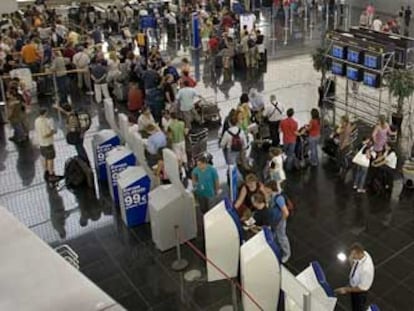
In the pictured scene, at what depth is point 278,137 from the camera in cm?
1159

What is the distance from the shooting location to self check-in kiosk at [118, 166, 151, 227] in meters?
8.59

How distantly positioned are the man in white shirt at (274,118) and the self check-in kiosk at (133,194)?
11.8ft

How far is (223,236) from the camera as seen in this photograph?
6590mm

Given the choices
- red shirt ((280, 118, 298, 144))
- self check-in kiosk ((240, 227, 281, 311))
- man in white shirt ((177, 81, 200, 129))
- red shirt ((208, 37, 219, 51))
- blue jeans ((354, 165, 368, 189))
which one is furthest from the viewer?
red shirt ((208, 37, 219, 51))

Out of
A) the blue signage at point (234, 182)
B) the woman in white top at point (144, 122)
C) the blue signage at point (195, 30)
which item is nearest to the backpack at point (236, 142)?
the blue signage at point (234, 182)

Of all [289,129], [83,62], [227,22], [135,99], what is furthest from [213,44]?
[289,129]

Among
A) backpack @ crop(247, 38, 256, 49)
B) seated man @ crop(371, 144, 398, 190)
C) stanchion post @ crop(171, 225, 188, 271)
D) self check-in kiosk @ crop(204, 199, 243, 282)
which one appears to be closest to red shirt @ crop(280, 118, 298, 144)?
seated man @ crop(371, 144, 398, 190)

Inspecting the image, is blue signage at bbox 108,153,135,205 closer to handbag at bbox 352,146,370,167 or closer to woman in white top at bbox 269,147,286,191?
woman in white top at bbox 269,147,286,191

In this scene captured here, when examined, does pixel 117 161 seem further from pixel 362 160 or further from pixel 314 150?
pixel 362 160

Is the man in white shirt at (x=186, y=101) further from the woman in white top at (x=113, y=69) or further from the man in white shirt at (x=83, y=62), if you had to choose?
the man in white shirt at (x=83, y=62)

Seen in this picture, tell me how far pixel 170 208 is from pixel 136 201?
0.92m

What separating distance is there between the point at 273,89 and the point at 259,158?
16.0 feet

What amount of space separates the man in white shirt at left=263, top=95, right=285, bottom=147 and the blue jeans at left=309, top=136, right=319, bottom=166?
3.31ft

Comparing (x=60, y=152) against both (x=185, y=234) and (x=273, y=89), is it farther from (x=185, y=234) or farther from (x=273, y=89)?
(x=273, y=89)
